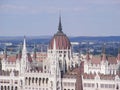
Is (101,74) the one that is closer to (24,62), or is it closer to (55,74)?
(55,74)

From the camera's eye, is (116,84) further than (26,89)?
No

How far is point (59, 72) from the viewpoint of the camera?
9419 centimetres

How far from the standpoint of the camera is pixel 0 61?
116 meters

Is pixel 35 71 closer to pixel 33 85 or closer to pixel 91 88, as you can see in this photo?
pixel 33 85

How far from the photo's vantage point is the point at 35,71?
3809 inches

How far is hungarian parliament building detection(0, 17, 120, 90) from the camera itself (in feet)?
305

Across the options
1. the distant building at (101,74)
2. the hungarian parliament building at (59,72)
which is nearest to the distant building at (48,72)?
the hungarian parliament building at (59,72)

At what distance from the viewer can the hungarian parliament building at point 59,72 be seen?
92938mm

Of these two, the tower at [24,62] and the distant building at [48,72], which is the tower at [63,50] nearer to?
the distant building at [48,72]

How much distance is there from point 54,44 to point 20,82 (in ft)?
25.9
